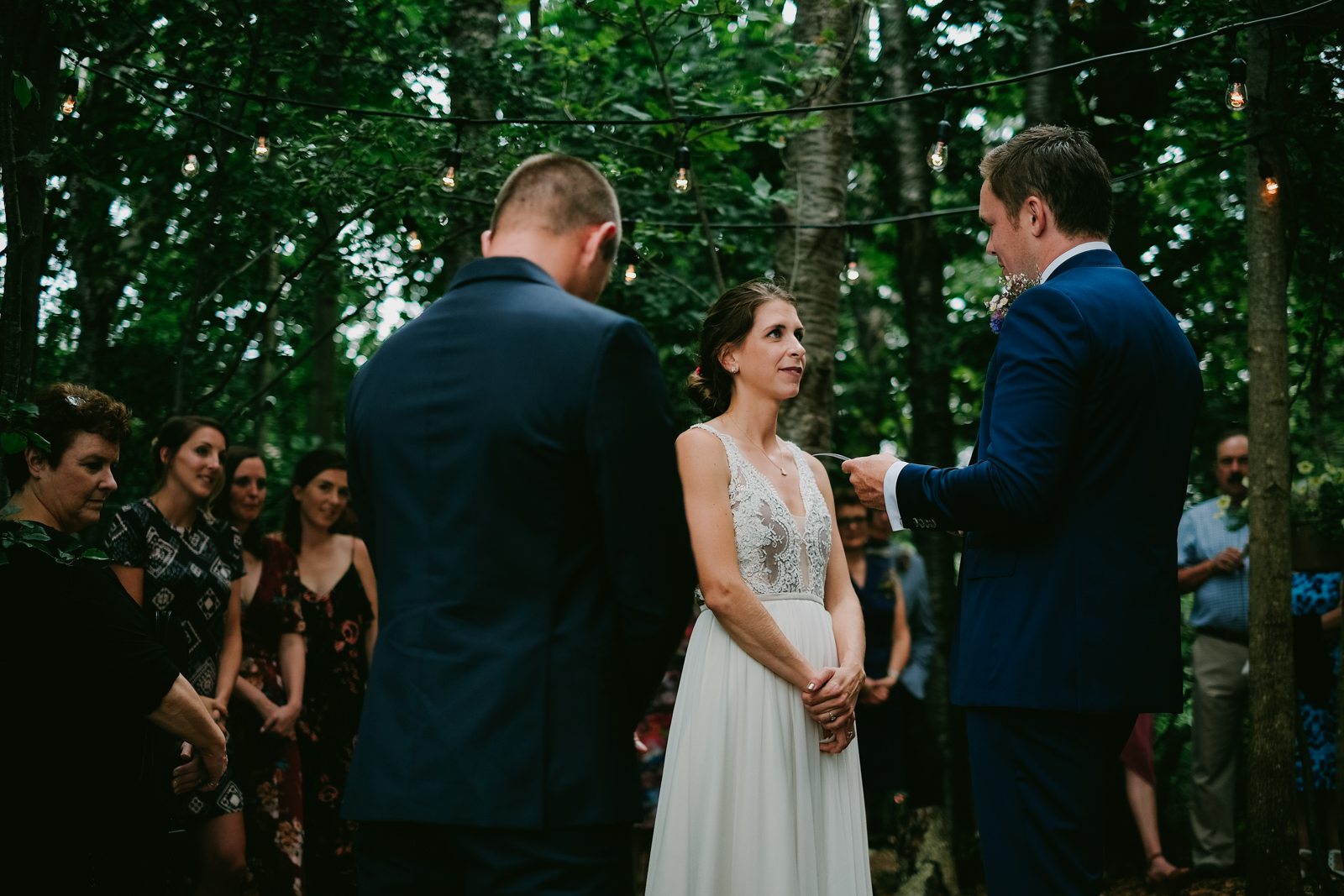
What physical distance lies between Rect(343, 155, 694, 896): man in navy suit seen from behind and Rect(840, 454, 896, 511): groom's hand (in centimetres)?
91

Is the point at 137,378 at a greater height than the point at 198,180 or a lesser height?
lesser

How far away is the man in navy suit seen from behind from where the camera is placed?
1.82 m

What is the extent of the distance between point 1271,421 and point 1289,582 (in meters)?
0.68

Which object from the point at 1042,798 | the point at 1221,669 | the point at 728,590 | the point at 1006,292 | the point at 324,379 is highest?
the point at 324,379

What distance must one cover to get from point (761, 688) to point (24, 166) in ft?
10.5

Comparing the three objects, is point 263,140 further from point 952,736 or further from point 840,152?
point 952,736

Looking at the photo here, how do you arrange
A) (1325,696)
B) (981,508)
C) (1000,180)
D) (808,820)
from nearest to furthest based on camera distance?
(981,508)
(1000,180)
(808,820)
(1325,696)

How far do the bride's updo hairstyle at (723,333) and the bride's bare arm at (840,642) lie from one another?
1.32 ft

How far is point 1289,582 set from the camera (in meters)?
4.64

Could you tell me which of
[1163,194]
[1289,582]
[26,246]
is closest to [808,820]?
[1289,582]

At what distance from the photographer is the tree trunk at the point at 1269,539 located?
4.49 meters

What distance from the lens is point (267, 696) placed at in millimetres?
5105

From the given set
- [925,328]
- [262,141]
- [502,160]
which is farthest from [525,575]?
[925,328]

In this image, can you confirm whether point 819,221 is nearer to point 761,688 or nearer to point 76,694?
point 761,688
